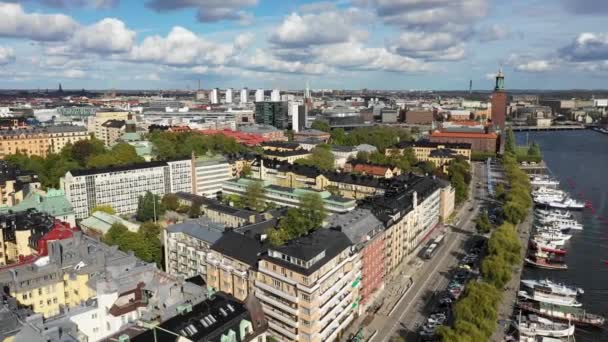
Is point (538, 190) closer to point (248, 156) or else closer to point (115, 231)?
point (248, 156)

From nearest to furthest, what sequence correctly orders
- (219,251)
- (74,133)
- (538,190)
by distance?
(219,251) < (538,190) < (74,133)

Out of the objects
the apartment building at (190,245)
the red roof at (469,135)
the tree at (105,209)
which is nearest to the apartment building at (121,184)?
the tree at (105,209)

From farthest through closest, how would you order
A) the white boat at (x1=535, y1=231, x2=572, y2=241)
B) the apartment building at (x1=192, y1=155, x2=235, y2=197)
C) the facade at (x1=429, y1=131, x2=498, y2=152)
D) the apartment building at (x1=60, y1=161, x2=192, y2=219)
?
the facade at (x1=429, y1=131, x2=498, y2=152)
the apartment building at (x1=192, y1=155, x2=235, y2=197)
the apartment building at (x1=60, y1=161, x2=192, y2=219)
the white boat at (x1=535, y1=231, x2=572, y2=241)

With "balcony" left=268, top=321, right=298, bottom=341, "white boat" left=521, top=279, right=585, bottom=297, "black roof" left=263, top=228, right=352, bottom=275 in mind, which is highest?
"black roof" left=263, top=228, right=352, bottom=275

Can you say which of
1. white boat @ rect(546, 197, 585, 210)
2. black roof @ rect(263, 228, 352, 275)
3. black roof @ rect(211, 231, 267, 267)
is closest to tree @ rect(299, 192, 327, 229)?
black roof @ rect(211, 231, 267, 267)

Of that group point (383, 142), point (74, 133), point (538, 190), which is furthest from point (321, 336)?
point (383, 142)

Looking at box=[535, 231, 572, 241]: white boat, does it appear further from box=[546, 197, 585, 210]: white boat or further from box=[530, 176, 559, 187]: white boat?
box=[530, 176, 559, 187]: white boat
